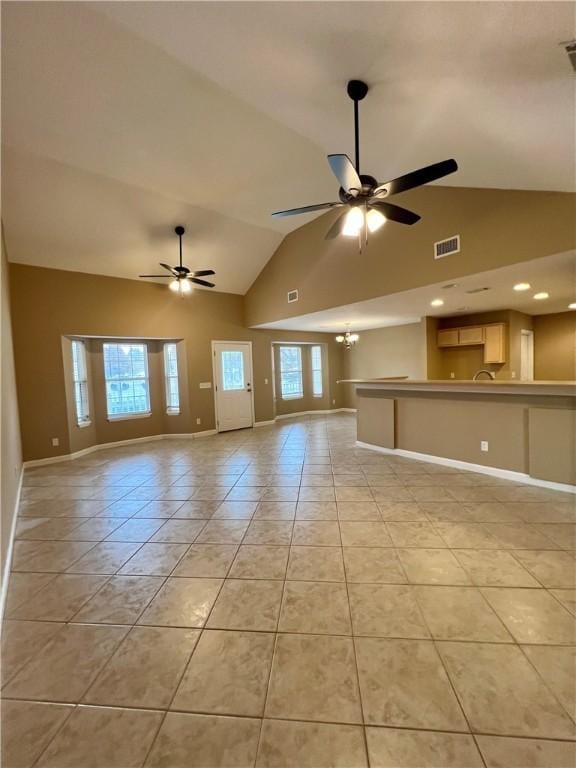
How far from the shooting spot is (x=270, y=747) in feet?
3.82

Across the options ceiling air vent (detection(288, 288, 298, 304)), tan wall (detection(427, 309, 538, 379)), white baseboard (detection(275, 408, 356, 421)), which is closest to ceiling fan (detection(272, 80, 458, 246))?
ceiling air vent (detection(288, 288, 298, 304))

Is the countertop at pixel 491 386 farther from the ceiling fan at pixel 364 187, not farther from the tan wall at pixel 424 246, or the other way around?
the ceiling fan at pixel 364 187

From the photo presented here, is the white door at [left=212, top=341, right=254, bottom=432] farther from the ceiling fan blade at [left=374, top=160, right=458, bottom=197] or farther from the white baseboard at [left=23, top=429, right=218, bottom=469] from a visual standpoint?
the ceiling fan blade at [left=374, top=160, right=458, bottom=197]

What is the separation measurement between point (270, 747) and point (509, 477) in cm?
371

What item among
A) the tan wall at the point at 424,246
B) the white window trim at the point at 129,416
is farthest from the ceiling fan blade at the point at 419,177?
the white window trim at the point at 129,416

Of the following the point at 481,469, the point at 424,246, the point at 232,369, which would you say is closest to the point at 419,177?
the point at 424,246

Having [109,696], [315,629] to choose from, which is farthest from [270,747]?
[109,696]

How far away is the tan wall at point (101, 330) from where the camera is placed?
4980mm

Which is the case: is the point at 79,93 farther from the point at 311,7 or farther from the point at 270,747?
the point at 270,747

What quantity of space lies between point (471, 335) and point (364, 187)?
5.18 m

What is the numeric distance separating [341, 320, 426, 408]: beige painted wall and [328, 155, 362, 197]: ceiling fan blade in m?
5.15

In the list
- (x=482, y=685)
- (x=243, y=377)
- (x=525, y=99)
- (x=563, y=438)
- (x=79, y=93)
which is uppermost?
(x=79, y=93)

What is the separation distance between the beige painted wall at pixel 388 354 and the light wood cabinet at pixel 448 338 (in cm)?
35

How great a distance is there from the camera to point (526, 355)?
261 inches
